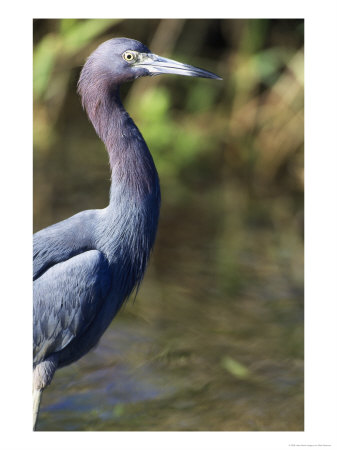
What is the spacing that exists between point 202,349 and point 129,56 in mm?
2094

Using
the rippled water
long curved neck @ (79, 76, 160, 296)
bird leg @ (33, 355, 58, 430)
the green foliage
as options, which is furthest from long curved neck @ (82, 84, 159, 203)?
the green foliage

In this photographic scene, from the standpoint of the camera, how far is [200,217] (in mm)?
6609

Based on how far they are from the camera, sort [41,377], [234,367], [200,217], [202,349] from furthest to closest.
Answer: [200,217], [202,349], [234,367], [41,377]

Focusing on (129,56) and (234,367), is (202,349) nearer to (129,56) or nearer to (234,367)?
(234,367)

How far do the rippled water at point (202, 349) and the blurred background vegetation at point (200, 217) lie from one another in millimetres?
11

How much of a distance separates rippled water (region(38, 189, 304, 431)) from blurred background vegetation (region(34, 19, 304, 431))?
1 cm

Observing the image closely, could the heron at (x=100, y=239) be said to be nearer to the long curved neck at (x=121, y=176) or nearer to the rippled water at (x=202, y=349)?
the long curved neck at (x=121, y=176)

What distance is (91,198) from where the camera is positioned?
657 centimetres

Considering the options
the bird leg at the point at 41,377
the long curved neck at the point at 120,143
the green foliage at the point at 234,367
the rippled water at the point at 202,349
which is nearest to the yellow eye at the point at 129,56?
the long curved neck at the point at 120,143

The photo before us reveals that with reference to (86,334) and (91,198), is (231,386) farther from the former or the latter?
(91,198)

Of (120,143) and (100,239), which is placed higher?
(120,143)

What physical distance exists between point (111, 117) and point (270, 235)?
11.1 feet

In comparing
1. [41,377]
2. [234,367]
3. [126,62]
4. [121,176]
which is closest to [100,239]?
[121,176]

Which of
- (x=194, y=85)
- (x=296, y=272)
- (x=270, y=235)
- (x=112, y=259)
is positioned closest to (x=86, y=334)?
(x=112, y=259)
